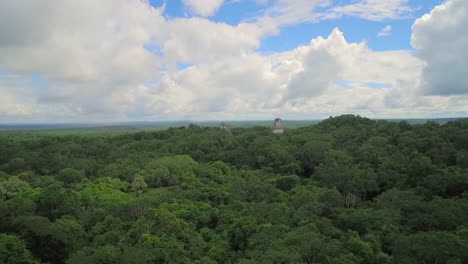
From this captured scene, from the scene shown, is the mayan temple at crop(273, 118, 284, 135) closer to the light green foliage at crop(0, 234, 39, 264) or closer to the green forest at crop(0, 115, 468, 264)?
Result: the green forest at crop(0, 115, 468, 264)

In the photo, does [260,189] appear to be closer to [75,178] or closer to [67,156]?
[75,178]

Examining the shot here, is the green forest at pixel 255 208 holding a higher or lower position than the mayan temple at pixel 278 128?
lower

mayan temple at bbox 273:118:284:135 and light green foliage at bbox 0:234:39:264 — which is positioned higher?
mayan temple at bbox 273:118:284:135

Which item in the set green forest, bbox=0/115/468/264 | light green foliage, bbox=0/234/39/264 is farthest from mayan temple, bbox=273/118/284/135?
light green foliage, bbox=0/234/39/264

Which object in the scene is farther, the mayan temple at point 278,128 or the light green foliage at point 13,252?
the mayan temple at point 278,128

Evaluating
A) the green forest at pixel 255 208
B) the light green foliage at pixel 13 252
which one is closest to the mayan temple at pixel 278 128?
the green forest at pixel 255 208

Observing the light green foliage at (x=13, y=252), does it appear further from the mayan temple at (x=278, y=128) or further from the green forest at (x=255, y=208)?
the mayan temple at (x=278, y=128)

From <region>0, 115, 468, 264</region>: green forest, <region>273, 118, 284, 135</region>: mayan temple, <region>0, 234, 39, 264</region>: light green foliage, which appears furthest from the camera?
<region>273, 118, 284, 135</region>: mayan temple

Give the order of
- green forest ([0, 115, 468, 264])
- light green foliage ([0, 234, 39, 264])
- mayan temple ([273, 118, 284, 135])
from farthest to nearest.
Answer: mayan temple ([273, 118, 284, 135]) < green forest ([0, 115, 468, 264]) < light green foliage ([0, 234, 39, 264])
